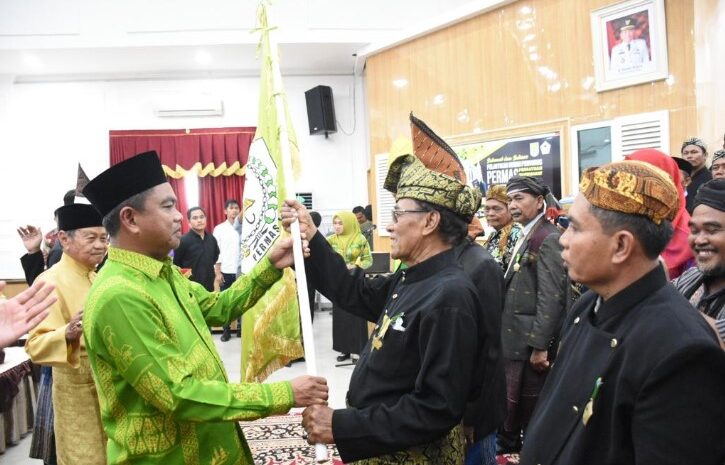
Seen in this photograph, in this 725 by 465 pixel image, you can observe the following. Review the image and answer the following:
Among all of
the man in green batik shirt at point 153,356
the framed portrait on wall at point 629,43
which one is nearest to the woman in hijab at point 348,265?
the framed portrait on wall at point 629,43

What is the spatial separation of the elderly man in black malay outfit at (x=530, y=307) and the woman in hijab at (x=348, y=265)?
7.93ft

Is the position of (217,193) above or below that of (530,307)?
above

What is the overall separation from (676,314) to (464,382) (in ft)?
1.83

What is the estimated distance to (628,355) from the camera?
3.38 ft

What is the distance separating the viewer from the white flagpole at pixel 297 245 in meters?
1.66

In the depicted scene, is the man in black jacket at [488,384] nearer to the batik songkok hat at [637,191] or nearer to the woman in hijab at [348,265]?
the batik songkok hat at [637,191]

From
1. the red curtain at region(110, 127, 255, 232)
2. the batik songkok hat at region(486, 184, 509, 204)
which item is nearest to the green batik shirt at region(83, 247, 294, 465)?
the batik songkok hat at region(486, 184, 509, 204)

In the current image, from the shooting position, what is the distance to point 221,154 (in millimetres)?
9203

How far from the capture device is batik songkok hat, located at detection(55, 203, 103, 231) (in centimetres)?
249

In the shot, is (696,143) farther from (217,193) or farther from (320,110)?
(217,193)

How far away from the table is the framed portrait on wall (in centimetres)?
503

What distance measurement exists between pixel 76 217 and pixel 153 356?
144cm

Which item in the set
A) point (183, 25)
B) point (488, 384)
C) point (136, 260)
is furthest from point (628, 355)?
point (183, 25)

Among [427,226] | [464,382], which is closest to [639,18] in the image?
[427,226]
